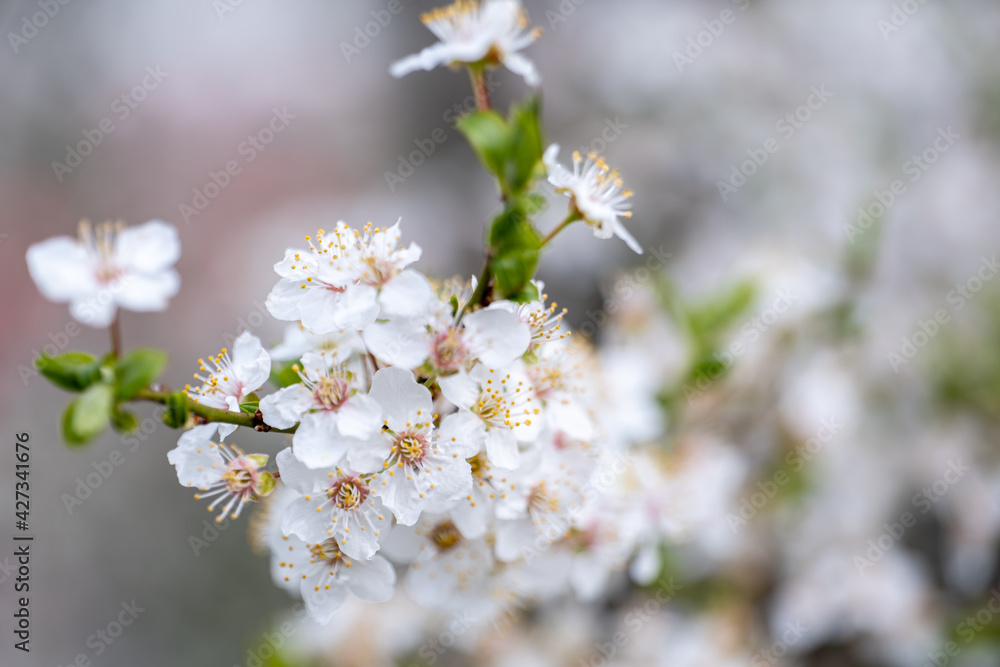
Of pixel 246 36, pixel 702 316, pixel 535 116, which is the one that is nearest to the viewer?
pixel 535 116

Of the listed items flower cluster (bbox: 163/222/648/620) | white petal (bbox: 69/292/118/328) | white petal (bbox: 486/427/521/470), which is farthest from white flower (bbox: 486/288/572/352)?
white petal (bbox: 69/292/118/328)

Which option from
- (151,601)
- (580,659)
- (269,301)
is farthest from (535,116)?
(151,601)

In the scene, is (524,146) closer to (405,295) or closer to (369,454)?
(405,295)

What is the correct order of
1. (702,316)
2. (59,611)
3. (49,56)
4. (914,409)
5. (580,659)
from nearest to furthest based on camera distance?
(702,316)
(580,659)
(914,409)
(59,611)
(49,56)

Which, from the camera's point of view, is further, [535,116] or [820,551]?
[820,551]

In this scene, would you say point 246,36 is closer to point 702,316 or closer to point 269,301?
point 702,316

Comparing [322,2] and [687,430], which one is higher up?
[322,2]

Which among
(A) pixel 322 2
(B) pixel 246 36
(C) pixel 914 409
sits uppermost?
(A) pixel 322 2

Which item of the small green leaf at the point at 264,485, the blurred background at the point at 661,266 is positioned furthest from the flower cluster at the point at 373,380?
the blurred background at the point at 661,266
